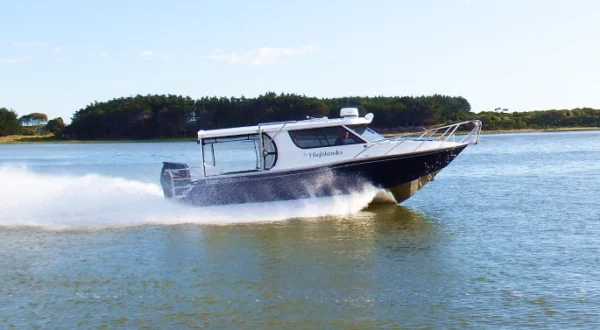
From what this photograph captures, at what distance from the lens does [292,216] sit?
18.5m

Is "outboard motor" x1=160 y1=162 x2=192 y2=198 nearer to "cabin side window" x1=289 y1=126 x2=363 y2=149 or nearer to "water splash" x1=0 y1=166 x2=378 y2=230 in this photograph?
"water splash" x1=0 y1=166 x2=378 y2=230

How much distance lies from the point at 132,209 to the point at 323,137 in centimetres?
548

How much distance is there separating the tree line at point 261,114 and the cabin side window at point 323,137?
57978 millimetres

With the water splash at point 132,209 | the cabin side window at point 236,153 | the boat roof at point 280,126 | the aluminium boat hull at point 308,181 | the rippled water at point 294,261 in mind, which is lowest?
the rippled water at point 294,261

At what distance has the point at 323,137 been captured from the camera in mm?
18562

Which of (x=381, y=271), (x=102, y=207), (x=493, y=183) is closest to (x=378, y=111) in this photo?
(x=493, y=183)

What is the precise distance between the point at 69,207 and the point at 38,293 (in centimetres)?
897

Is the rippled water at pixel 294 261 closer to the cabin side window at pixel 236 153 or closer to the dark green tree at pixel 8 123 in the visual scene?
the cabin side window at pixel 236 153

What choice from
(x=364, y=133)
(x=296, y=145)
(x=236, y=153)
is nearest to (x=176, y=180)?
(x=236, y=153)

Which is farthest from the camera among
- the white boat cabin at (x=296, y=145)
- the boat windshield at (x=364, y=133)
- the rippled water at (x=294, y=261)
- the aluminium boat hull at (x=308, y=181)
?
the boat windshield at (x=364, y=133)

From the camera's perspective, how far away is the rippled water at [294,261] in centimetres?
1020

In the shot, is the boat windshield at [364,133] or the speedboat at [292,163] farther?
the boat windshield at [364,133]

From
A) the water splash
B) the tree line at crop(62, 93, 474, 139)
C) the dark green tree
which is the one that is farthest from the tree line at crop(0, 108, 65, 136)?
the water splash

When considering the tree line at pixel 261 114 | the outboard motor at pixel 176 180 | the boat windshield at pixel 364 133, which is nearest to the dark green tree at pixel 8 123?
the tree line at pixel 261 114
